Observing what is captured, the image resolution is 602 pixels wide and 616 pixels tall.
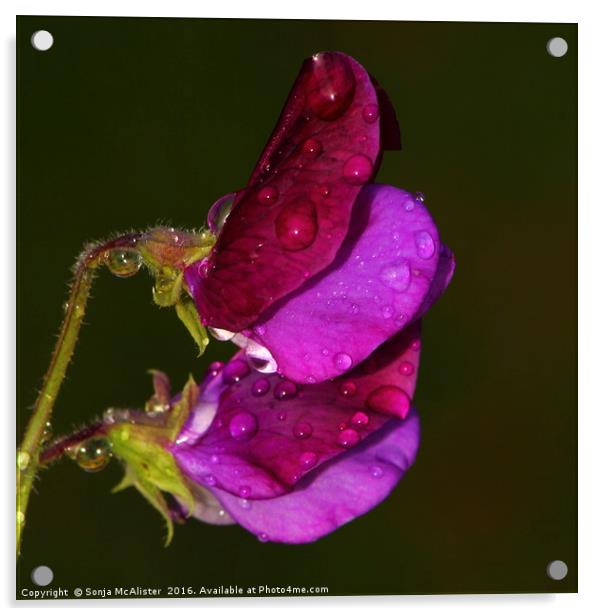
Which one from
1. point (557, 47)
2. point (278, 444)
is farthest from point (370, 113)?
point (557, 47)

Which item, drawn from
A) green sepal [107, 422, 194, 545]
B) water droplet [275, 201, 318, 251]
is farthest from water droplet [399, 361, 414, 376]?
green sepal [107, 422, 194, 545]

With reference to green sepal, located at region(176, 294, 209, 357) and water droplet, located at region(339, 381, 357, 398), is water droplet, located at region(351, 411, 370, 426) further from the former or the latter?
green sepal, located at region(176, 294, 209, 357)

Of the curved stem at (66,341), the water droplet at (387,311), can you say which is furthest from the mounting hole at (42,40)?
the water droplet at (387,311)

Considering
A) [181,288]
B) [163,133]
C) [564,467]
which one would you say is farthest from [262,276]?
[564,467]

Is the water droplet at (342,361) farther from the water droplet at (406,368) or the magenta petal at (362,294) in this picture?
the water droplet at (406,368)

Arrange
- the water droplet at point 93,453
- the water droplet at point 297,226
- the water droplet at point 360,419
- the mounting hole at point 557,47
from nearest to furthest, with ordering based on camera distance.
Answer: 1. the water droplet at point 297,226
2. the water droplet at point 360,419
3. the water droplet at point 93,453
4. the mounting hole at point 557,47

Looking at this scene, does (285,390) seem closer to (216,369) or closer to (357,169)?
(216,369)

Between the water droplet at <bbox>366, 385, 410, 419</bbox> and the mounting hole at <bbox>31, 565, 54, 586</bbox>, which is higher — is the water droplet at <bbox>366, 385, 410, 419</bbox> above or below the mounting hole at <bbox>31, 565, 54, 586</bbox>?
above

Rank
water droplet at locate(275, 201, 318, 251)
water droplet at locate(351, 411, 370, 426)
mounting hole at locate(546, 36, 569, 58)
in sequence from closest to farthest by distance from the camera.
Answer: water droplet at locate(275, 201, 318, 251), water droplet at locate(351, 411, 370, 426), mounting hole at locate(546, 36, 569, 58)
